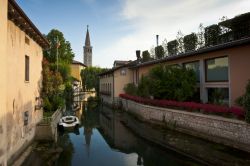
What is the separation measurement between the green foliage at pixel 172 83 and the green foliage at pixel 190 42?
5945 millimetres

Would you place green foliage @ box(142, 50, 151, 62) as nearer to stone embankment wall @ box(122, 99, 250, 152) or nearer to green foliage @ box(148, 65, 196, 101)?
green foliage @ box(148, 65, 196, 101)

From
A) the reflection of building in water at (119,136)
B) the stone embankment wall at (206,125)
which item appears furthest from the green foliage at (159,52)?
the reflection of building in water at (119,136)

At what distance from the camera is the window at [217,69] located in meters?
19.2

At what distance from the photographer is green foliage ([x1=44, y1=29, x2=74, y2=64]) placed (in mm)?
49250

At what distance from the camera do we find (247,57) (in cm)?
1675

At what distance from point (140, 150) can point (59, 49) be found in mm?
39317

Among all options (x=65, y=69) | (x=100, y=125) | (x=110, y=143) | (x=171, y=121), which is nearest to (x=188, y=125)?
(x=171, y=121)

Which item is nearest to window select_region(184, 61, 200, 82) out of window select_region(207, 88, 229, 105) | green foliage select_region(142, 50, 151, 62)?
window select_region(207, 88, 229, 105)

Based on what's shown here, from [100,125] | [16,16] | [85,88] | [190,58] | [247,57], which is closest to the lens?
[16,16]

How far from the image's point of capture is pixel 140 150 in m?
15.9

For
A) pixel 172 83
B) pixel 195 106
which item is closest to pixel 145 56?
pixel 172 83

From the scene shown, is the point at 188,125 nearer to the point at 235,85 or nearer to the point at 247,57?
the point at 235,85

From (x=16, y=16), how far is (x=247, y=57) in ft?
47.0

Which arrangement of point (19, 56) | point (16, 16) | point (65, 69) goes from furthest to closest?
point (65, 69) < point (19, 56) < point (16, 16)
